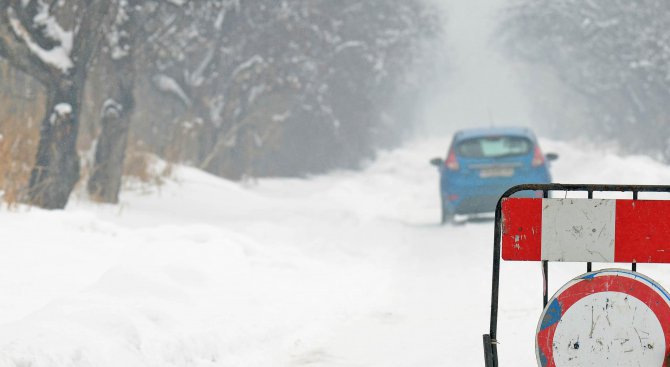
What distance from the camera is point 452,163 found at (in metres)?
18.4

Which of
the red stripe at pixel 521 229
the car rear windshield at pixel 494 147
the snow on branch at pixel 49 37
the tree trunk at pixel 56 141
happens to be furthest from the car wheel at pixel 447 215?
the red stripe at pixel 521 229

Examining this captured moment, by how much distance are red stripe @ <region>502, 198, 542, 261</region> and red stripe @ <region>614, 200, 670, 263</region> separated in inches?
12.9

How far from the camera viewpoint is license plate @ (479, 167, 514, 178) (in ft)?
58.8

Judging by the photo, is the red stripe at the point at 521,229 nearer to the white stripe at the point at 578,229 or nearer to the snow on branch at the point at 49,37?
the white stripe at the point at 578,229

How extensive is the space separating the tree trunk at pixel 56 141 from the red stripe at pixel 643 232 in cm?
1042

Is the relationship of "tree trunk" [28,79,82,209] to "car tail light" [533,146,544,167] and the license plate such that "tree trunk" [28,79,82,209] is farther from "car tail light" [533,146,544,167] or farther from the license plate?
"car tail light" [533,146,544,167]

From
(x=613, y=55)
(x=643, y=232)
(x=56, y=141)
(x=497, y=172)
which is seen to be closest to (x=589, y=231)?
(x=643, y=232)

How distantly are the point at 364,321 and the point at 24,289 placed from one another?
2394 millimetres

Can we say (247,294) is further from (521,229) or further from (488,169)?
(488,169)

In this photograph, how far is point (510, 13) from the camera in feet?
178

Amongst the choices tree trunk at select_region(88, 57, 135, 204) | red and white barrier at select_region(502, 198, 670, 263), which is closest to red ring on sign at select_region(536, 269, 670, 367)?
red and white barrier at select_region(502, 198, 670, 263)

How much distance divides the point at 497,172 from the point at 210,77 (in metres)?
12.5

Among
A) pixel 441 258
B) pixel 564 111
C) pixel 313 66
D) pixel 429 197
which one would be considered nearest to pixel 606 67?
pixel 313 66

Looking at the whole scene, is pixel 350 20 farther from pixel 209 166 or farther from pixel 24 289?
pixel 24 289
